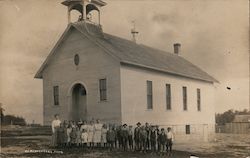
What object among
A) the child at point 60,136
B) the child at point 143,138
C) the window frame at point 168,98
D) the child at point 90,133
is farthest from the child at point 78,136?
the window frame at point 168,98

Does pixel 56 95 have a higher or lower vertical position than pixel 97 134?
higher

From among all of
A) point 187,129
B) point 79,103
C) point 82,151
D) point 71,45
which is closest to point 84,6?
point 71,45

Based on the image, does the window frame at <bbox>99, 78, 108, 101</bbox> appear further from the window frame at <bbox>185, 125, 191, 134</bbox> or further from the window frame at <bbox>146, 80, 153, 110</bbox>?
the window frame at <bbox>185, 125, 191, 134</bbox>

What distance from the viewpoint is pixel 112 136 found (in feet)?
47.2

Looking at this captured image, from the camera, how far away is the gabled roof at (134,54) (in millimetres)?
15969

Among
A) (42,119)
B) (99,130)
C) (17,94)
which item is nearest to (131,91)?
(99,130)

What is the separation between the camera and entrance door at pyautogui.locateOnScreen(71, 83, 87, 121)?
17156 millimetres

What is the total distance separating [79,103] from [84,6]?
3.84 meters

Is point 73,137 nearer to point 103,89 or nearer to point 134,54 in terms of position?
point 103,89

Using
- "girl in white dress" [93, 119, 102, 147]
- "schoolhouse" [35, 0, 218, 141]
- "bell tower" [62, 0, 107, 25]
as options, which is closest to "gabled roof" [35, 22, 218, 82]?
"schoolhouse" [35, 0, 218, 141]

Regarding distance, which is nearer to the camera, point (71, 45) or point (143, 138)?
point (143, 138)

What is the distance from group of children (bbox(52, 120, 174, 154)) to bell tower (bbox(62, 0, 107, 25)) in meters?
3.60

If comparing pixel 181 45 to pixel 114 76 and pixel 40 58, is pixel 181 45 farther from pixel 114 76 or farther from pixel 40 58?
pixel 40 58

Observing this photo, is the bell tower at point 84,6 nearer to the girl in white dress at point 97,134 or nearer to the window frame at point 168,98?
the girl in white dress at point 97,134
